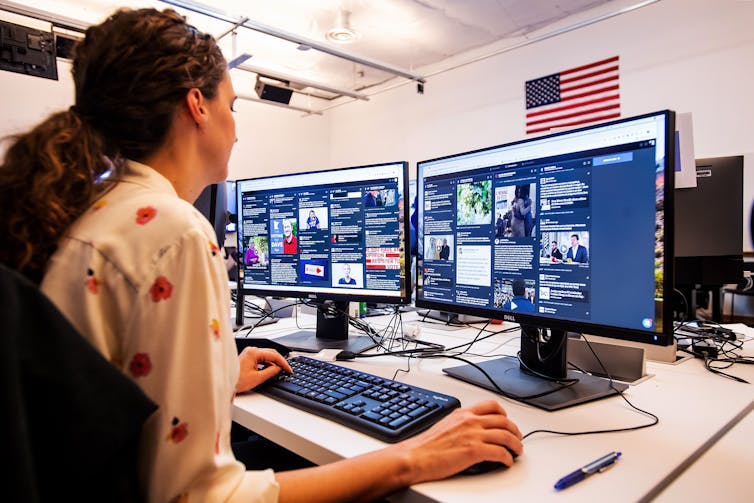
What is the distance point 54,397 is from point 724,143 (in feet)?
15.7

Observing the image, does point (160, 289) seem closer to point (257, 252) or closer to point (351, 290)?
point (351, 290)

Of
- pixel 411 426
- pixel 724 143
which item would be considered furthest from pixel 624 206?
pixel 724 143

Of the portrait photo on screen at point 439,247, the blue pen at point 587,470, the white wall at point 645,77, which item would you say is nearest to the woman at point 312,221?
the portrait photo on screen at point 439,247

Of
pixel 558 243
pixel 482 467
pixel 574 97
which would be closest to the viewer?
pixel 482 467

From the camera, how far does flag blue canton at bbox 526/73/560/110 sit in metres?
4.81

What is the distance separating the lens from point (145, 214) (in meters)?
0.57

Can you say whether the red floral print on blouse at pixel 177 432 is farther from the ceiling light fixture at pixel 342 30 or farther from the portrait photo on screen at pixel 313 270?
the ceiling light fixture at pixel 342 30

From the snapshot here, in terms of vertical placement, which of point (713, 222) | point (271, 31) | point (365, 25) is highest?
point (365, 25)

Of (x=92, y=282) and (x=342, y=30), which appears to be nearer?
(x=92, y=282)

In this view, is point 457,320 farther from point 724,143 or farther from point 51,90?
point 51,90

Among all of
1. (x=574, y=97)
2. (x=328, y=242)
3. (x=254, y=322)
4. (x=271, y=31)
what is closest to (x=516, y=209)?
(x=328, y=242)

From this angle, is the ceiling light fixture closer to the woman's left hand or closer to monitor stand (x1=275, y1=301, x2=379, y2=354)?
monitor stand (x1=275, y1=301, x2=379, y2=354)

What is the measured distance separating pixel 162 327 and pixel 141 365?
0.15 feet

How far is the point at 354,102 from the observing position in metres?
7.07
